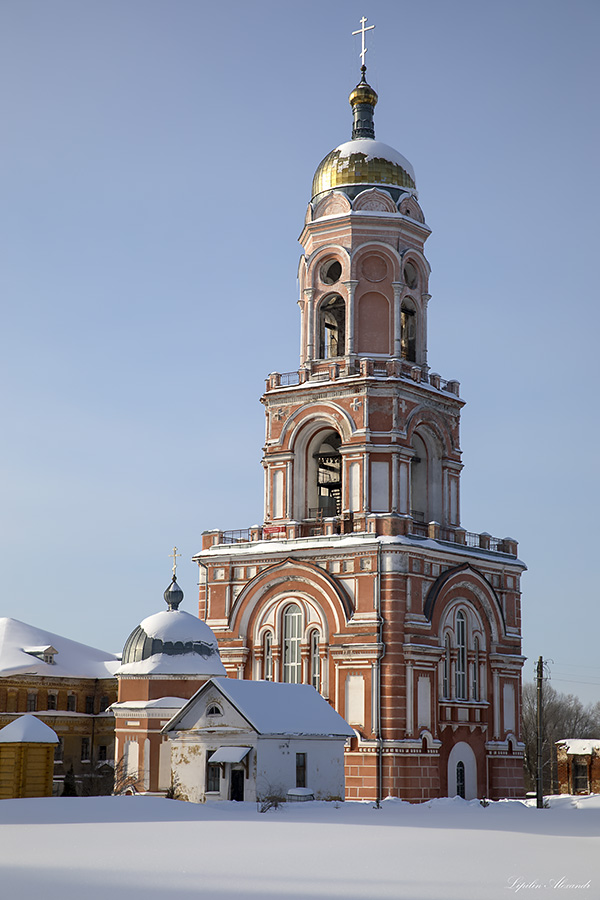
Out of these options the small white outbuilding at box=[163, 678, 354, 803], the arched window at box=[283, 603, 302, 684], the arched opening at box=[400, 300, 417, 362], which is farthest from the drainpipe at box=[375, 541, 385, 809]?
the arched opening at box=[400, 300, 417, 362]

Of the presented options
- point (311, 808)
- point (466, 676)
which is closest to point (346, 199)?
point (466, 676)

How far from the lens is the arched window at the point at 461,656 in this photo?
149ft

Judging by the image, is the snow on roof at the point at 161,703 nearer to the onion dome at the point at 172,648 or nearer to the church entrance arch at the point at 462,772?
the onion dome at the point at 172,648

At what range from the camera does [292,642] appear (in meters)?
45.5

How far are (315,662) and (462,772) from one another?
662cm

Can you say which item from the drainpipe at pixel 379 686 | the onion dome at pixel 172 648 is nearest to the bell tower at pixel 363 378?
the drainpipe at pixel 379 686

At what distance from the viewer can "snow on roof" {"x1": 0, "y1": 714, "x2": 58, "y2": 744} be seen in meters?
36.1

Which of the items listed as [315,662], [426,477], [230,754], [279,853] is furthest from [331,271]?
[279,853]

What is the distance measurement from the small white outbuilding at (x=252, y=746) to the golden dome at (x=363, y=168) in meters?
20.4

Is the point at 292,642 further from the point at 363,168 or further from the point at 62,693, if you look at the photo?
the point at 62,693

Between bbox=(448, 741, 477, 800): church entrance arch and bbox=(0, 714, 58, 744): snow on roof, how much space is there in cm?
1476

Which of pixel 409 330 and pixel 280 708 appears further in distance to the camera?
pixel 409 330

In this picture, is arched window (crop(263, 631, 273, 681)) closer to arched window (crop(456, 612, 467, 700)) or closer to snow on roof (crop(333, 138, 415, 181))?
arched window (crop(456, 612, 467, 700))

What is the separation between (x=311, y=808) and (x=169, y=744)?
25.1 feet
